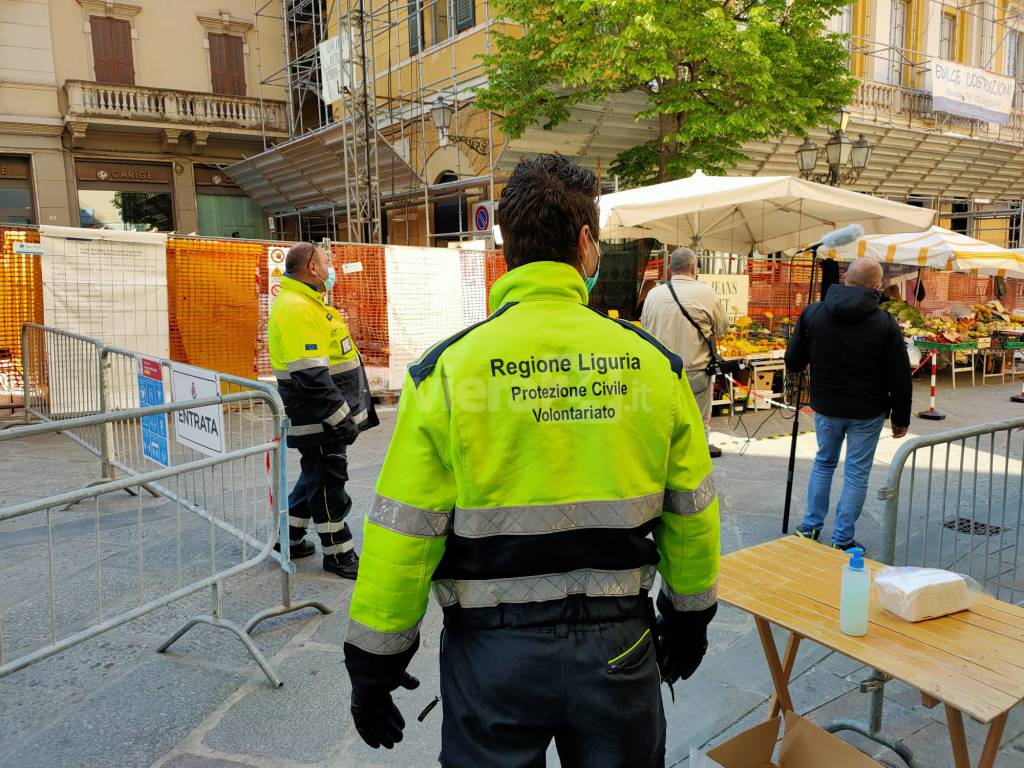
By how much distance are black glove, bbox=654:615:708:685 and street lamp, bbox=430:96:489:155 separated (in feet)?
51.7

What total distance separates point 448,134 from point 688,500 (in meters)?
17.1

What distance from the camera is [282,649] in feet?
12.5

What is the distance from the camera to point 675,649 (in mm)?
1973

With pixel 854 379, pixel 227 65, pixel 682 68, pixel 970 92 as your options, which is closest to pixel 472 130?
pixel 682 68

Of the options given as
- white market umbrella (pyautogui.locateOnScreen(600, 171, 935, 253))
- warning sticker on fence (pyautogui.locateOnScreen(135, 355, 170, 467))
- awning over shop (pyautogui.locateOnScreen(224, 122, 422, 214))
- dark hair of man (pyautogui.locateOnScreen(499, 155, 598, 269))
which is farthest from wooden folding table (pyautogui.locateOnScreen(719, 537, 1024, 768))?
awning over shop (pyautogui.locateOnScreen(224, 122, 422, 214))

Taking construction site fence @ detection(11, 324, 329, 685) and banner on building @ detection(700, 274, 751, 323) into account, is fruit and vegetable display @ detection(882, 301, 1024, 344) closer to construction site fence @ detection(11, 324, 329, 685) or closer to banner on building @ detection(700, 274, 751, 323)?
banner on building @ detection(700, 274, 751, 323)

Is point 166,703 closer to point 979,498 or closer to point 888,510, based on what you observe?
point 888,510

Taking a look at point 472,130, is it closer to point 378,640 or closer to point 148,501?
point 148,501

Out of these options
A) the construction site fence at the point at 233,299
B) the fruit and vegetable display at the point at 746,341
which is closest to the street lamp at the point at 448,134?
the construction site fence at the point at 233,299

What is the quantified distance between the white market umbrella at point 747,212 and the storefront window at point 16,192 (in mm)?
20079

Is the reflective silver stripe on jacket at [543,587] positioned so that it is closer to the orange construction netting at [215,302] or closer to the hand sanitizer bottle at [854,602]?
the hand sanitizer bottle at [854,602]

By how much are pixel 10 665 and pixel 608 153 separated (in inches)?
651

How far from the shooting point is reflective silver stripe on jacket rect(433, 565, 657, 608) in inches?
64.9

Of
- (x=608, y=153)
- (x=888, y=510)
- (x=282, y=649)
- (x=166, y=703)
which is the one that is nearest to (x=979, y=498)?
(x=888, y=510)
